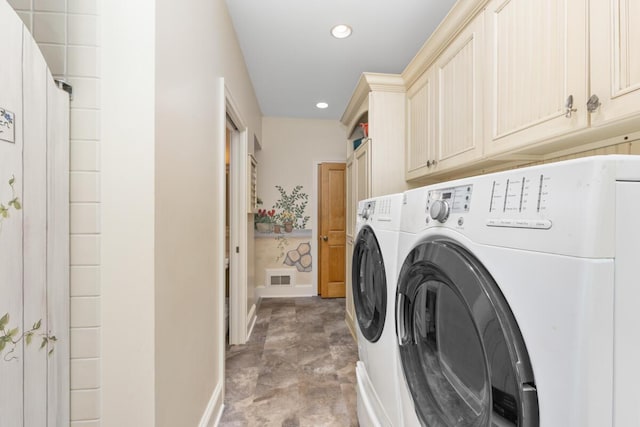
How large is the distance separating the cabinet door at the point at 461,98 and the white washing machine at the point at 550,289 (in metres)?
0.93

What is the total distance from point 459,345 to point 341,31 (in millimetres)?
2119

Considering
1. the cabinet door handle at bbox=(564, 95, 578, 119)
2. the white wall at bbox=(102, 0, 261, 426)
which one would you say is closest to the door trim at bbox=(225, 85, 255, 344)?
the white wall at bbox=(102, 0, 261, 426)

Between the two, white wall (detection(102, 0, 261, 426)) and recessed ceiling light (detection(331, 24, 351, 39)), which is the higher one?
recessed ceiling light (detection(331, 24, 351, 39))

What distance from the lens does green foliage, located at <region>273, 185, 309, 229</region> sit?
4.08m

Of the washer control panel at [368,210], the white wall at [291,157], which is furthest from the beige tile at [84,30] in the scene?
the white wall at [291,157]

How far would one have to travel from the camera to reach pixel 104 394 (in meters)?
0.89

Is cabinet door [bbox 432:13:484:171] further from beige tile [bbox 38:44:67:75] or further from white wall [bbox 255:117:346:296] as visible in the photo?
white wall [bbox 255:117:346:296]

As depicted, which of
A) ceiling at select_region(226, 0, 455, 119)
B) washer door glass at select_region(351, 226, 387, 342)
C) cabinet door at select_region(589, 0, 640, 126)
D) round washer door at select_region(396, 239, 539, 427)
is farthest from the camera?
ceiling at select_region(226, 0, 455, 119)

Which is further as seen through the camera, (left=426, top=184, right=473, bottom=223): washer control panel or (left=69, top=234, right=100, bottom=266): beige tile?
(left=69, top=234, right=100, bottom=266): beige tile

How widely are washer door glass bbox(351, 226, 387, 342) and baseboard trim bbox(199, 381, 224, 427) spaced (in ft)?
3.00

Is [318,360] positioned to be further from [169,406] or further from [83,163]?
[83,163]

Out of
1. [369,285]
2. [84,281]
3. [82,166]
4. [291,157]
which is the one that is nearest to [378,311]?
[369,285]

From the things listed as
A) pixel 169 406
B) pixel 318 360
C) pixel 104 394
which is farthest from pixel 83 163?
pixel 318 360

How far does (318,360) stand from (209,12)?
2.48 m
